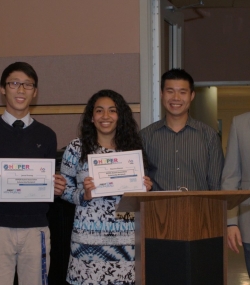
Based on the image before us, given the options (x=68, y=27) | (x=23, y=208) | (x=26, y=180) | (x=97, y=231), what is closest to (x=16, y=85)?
(x=26, y=180)

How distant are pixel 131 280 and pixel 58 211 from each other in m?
0.89

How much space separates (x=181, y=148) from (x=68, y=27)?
6.14 ft

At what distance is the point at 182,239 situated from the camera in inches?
83.8

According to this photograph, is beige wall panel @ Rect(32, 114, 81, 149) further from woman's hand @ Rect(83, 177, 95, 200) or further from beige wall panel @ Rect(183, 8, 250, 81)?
beige wall panel @ Rect(183, 8, 250, 81)

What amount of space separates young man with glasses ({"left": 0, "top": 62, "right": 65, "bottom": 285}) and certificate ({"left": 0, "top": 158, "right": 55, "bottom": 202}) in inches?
2.6

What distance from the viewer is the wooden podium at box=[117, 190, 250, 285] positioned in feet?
6.93

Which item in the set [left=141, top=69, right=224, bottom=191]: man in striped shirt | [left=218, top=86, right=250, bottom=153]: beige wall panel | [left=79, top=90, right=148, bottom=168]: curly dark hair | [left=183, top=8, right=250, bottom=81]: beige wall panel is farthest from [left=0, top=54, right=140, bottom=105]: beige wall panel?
[left=218, top=86, right=250, bottom=153]: beige wall panel

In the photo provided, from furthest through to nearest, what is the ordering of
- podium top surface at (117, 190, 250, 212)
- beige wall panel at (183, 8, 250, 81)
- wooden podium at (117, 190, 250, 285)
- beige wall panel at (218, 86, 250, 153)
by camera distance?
beige wall panel at (218, 86, 250, 153) → beige wall panel at (183, 8, 250, 81) → wooden podium at (117, 190, 250, 285) → podium top surface at (117, 190, 250, 212)

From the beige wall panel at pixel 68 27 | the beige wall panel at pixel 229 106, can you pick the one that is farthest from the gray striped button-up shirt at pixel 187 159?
the beige wall panel at pixel 229 106

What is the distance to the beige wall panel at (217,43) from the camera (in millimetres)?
7641

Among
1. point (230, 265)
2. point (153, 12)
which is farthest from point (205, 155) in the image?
point (230, 265)

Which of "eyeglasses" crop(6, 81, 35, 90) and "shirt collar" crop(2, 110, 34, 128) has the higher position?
"eyeglasses" crop(6, 81, 35, 90)

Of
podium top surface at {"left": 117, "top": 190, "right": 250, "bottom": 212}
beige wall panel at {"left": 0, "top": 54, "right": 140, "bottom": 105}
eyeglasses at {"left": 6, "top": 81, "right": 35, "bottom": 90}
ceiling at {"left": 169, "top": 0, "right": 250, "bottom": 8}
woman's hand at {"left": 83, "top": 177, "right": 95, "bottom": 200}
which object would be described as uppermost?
ceiling at {"left": 169, "top": 0, "right": 250, "bottom": 8}

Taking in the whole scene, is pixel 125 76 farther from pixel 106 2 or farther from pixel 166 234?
pixel 166 234
